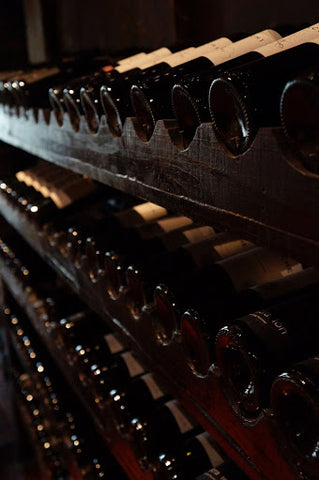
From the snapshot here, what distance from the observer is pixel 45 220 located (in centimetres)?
151

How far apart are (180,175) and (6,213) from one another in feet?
4.29

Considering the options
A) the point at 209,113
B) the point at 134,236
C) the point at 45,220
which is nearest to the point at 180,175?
the point at 209,113

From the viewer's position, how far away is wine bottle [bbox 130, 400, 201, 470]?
990mm

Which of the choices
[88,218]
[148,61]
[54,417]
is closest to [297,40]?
[148,61]

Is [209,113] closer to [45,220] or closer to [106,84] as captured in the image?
[106,84]

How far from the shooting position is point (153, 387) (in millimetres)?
1149

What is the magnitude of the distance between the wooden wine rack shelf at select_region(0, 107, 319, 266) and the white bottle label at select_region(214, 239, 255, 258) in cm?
20

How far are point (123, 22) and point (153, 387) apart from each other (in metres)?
1.05

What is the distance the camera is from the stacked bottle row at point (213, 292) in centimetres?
58

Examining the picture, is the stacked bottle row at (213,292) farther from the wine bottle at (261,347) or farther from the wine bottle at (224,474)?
the wine bottle at (224,474)

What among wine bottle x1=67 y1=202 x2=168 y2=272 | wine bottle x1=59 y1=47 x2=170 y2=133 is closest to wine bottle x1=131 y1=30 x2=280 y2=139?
wine bottle x1=59 y1=47 x2=170 y2=133

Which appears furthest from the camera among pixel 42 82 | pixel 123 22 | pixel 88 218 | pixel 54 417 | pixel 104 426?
pixel 54 417

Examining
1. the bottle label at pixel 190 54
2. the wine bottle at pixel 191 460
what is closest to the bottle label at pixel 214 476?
the wine bottle at pixel 191 460

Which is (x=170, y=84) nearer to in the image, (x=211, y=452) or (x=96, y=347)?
(x=211, y=452)
